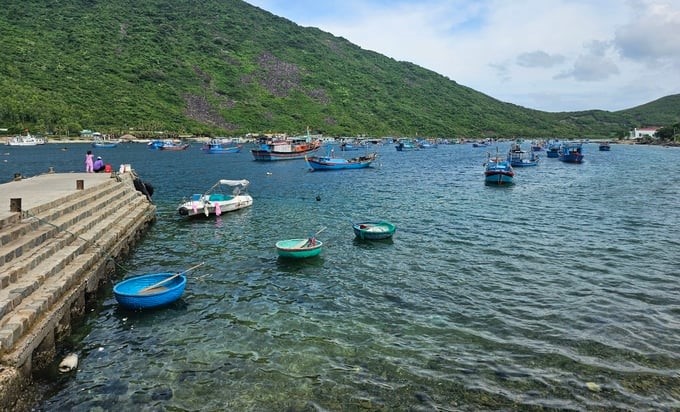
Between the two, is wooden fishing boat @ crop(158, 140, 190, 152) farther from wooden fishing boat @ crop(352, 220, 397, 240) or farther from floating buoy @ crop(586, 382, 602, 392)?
floating buoy @ crop(586, 382, 602, 392)

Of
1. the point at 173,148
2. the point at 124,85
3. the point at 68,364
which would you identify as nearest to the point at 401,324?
the point at 68,364

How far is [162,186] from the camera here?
51.3 meters

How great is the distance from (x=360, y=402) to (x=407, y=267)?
10646mm

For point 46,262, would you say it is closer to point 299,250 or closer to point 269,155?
point 299,250

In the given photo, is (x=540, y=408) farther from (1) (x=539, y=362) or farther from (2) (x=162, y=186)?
(2) (x=162, y=186)

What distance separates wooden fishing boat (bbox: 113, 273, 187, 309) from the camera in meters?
14.7

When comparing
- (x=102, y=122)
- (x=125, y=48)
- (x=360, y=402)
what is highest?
(x=125, y=48)

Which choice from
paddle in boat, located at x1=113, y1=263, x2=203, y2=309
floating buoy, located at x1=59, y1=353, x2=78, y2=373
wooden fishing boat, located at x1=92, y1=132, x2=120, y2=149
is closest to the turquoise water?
floating buoy, located at x1=59, y1=353, x2=78, y2=373

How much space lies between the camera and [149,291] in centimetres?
1557

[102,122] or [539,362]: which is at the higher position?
[102,122]

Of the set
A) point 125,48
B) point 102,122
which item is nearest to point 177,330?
point 102,122

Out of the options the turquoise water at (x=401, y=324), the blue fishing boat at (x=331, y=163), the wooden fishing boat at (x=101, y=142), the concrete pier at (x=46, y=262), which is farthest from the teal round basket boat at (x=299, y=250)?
the wooden fishing boat at (x=101, y=142)

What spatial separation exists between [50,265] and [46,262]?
0.32m

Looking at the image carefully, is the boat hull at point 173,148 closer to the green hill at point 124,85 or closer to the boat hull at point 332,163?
the green hill at point 124,85
